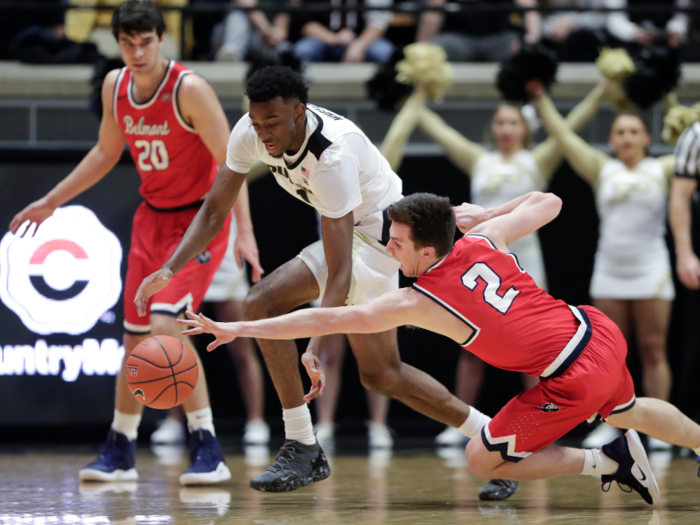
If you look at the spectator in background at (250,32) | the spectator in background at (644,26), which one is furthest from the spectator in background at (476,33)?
the spectator in background at (250,32)

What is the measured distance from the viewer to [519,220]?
11.9 feet

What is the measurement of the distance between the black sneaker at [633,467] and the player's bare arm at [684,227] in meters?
2.14

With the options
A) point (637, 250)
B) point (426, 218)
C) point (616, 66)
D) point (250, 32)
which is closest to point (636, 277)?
point (637, 250)

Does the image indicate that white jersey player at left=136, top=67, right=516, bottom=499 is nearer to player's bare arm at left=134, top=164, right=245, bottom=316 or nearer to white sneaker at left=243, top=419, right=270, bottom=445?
player's bare arm at left=134, top=164, right=245, bottom=316

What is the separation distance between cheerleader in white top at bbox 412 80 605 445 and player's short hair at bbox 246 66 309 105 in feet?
9.11

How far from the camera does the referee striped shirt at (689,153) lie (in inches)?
217

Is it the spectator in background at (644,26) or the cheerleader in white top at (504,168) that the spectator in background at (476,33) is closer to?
the spectator in background at (644,26)

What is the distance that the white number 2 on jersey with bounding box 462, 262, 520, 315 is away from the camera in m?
3.38

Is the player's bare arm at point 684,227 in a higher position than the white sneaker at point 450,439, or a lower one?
higher

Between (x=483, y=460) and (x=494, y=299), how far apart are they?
67 centimetres

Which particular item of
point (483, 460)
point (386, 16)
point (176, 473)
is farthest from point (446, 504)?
point (386, 16)

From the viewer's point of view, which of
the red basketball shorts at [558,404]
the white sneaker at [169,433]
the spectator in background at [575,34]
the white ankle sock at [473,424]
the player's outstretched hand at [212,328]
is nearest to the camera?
the player's outstretched hand at [212,328]

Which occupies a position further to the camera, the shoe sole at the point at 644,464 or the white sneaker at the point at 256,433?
the white sneaker at the point at 256,433

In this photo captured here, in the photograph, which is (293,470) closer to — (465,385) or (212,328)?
(212,328)
